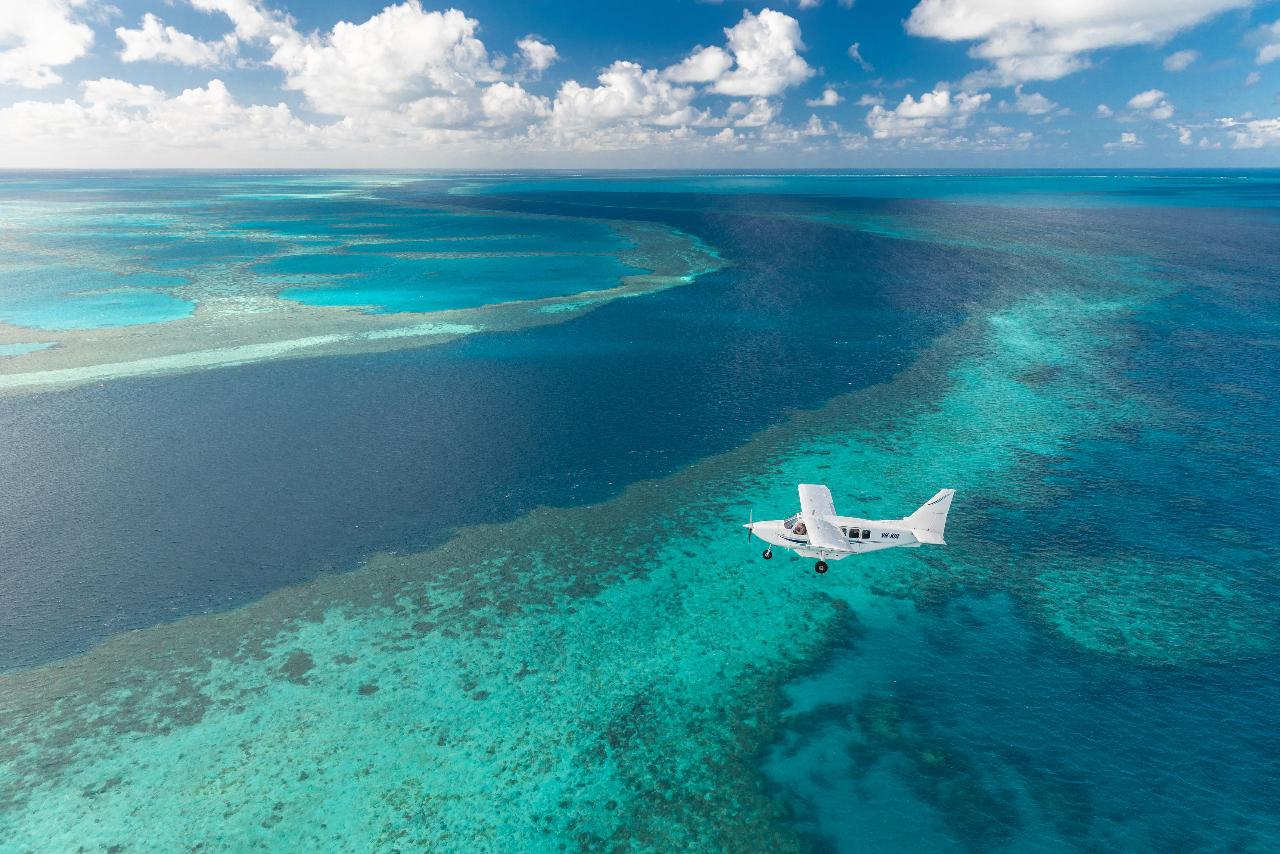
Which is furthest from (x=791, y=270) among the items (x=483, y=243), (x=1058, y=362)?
(x=483, y=243)

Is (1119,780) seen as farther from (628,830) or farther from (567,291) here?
(567,291)

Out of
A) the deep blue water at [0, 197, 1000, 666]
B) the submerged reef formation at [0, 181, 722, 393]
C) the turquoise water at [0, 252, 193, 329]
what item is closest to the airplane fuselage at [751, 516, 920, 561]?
the deep blue water at [0, 197, 1000, 666]

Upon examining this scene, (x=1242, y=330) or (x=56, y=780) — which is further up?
(x=1242, y=330)

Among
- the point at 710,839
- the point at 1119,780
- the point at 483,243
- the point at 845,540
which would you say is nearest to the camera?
the point at 710,839

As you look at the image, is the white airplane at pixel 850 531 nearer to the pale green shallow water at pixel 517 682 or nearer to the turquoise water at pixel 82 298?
the pale green shallow water at pixel 517 682

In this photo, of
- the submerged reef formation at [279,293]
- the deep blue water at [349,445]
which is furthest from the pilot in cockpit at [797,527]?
the submerged reef formation at [279,293]

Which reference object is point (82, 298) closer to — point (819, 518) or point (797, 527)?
point (797, 527)

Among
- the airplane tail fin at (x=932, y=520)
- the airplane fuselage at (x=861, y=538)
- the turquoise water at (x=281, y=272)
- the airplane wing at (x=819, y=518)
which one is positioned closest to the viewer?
the airplane wing at (x=819, y=518)
